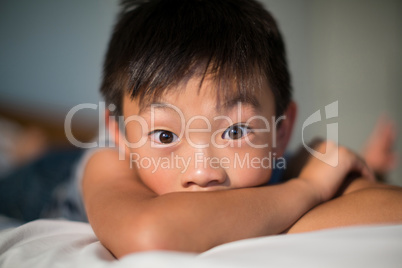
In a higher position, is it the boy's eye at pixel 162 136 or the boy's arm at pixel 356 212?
the boy's eye at pixel 162 136

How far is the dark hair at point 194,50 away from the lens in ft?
2.14

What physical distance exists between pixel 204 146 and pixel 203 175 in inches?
2.4

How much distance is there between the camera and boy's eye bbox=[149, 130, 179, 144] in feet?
2.19

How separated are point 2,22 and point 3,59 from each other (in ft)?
Result: 0.63

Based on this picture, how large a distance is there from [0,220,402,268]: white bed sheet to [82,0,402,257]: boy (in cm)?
5

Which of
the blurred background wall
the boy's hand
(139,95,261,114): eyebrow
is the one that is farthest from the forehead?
the blurred background wall

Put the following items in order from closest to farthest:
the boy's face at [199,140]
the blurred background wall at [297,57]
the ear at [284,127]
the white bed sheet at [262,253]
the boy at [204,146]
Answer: the white bed sheet at [262,253]
the boy at [204,146]
the boy's face at [199,140]
the ear at [284,127]
the blurred background wall at [297,57]

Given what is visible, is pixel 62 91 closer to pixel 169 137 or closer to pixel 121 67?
pixel 121 67

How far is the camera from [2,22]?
1839 millimetres

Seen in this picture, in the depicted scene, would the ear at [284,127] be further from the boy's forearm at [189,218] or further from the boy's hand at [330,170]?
the boy's forearm at [189,218]

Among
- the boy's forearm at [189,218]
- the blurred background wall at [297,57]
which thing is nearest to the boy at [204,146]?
the boy's forearm at [189,218]

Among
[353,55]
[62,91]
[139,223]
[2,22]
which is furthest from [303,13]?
[139,223]

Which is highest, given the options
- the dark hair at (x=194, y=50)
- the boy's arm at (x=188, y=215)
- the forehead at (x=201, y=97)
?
the dark hair at (x=194, y=50)

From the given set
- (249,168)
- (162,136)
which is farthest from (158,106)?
(249,168)
